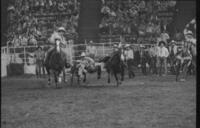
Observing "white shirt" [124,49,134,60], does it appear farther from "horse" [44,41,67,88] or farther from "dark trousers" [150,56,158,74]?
"horse" [44,41,67,88]

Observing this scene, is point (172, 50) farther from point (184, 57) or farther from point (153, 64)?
point (184, 57)

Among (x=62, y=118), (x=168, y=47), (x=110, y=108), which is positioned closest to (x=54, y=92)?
(x=110, y=108)

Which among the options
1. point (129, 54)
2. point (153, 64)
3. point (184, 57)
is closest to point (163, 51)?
point (153, 64)

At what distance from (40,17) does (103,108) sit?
21.3 feet

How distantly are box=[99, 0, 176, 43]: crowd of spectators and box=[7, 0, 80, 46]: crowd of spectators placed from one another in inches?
74.6

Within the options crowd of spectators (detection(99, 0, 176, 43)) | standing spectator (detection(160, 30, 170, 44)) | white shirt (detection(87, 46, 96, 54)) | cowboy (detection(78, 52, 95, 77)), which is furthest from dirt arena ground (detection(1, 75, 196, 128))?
standing spectator (detection(160, 30, 170, 44))

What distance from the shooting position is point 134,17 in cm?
1825

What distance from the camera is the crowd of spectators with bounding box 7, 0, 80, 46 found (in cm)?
1380

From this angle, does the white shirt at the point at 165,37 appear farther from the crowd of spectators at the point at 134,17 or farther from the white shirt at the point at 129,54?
the white shirt at the point at 129,54

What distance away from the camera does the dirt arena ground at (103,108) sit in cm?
742

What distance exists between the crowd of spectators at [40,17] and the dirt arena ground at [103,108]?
2948mm

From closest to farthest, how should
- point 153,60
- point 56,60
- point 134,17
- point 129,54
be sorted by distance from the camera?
point 56,60
point 134,17
point 129,54
point 153,60

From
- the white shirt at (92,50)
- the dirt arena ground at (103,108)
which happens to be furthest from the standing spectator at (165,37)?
the dirt arena ground at (103,108)

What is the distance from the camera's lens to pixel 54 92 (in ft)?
42.9
